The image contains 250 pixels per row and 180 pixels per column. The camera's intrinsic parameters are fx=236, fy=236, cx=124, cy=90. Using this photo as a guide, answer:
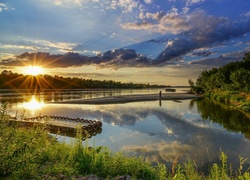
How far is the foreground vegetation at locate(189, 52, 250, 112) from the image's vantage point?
6197cm

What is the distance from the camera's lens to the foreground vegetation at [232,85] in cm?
6197

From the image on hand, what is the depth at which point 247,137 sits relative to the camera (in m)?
24.9

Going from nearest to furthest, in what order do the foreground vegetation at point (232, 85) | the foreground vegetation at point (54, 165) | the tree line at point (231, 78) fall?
the foreground vegetation at point (54, 165)
the foreground vegetation at point (232, 85)
the tree line at point (231, 78)

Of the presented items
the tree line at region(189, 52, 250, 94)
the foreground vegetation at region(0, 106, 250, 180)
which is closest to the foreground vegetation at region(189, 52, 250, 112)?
the tree line at region(189, 52, 250, 94)

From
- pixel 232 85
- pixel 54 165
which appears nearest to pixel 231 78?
pixel 232 85

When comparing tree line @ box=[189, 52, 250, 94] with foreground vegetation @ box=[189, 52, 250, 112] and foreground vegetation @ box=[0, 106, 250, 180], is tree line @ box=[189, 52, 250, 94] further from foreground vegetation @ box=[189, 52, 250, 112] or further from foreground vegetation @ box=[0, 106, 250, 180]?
foreground vegetation @ box=[0, 106, 250, 180]

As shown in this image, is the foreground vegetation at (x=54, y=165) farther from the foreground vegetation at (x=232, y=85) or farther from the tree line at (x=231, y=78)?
the tree line at (x=231, y=78)

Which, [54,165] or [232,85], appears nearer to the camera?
[54,165]

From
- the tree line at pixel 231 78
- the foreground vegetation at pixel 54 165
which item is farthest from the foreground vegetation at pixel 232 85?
the foreground vegetation at pixel 54 165

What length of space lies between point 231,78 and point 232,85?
2.46 m

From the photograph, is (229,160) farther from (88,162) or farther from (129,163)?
(88,162)

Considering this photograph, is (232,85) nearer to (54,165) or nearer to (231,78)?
(231,78)

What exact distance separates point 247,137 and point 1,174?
2514cm

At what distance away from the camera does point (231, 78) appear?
262 feet
